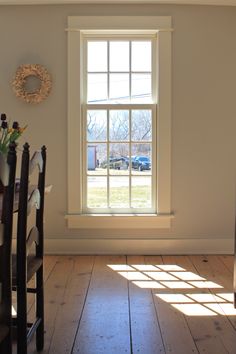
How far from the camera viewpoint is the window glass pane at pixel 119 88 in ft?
14.5

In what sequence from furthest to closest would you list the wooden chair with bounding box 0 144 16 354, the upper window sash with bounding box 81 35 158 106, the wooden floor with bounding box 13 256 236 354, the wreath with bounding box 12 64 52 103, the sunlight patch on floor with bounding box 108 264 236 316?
1. the upper window sash with bounding box 81 35 158 106
2. the wreath with bounding box 12 64 52 103
3. the sunlight patch on floor with bounding box 108 264 236 316
4. the wooden floor with bounding box 13 256 236 354
5. the wooden chair with bounding box 0 144 16 354

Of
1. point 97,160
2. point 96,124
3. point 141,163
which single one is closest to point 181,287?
point 141,163

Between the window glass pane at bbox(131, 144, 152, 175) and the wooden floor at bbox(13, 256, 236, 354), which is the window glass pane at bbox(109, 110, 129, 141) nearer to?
the window glass pane at bbox(131, 144, 152, 175)

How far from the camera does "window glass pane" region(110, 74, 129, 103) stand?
4434 mm

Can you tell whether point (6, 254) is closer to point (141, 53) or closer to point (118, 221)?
point (118, 221)

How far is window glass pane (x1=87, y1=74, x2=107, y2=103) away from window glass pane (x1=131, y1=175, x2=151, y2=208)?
951 millimetres

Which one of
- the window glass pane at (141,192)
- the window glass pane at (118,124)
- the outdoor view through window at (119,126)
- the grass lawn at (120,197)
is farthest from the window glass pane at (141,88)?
the grass lawn at (120,197)

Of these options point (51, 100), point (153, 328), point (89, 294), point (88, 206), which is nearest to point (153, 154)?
point (88, 206)

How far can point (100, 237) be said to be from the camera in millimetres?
4434

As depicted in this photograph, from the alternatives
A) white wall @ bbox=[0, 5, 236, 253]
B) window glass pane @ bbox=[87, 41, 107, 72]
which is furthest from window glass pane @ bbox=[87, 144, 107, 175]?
window glass pane @ bbox=[87, 41, 107, 72]

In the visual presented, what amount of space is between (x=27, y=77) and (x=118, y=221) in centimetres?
180

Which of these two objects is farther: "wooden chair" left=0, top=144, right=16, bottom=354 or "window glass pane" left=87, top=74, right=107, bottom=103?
"window glass pane" left=87, top=74, right=107, bottom=103

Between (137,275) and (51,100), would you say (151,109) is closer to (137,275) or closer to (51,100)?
(51,100)

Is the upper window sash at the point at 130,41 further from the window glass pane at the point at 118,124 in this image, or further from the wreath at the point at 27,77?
the wreath at the point at 27,77
